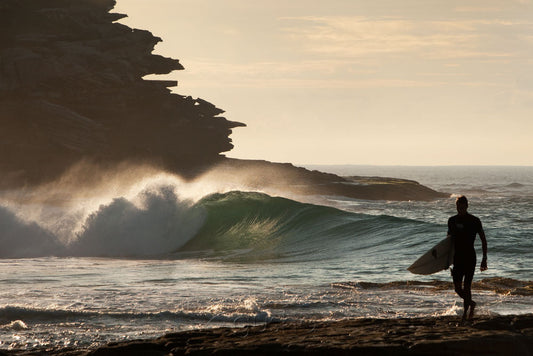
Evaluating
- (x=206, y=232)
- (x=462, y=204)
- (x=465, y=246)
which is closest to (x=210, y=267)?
(x=206, y=232)

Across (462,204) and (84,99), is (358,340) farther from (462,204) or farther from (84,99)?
Result: (84,99)

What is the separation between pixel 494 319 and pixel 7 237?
21.8 meters

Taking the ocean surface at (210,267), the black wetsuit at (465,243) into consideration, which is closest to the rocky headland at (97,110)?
the ocean surface at (210,267)

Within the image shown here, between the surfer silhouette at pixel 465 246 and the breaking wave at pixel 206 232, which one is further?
the breaking wave at pixel 206 232

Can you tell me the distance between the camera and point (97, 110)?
6575cm

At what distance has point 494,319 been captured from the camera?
8750 millimetres

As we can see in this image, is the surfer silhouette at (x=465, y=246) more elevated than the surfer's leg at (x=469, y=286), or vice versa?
the surfer silhouette at (x=465, y=246)

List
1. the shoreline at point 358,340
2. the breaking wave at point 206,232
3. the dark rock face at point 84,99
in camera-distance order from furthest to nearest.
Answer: the dark rock face at point 84,99, the breaking wave at point 206,232, the shoreline at point 358,340

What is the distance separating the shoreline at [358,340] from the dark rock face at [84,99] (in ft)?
180

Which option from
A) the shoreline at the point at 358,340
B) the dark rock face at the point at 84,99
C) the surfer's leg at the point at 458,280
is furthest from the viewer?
the dark rock face at the point at 84,99

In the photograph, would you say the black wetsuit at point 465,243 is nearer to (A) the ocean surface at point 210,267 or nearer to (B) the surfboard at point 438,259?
(B) the surfboard at point 438,259

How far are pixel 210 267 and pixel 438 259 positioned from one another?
35.9 feet

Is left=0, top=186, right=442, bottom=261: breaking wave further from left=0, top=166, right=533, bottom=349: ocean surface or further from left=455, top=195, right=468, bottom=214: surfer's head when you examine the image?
left=455, top=195, right=468, bottom=214: surfer's head

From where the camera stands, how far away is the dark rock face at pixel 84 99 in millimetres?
61750
